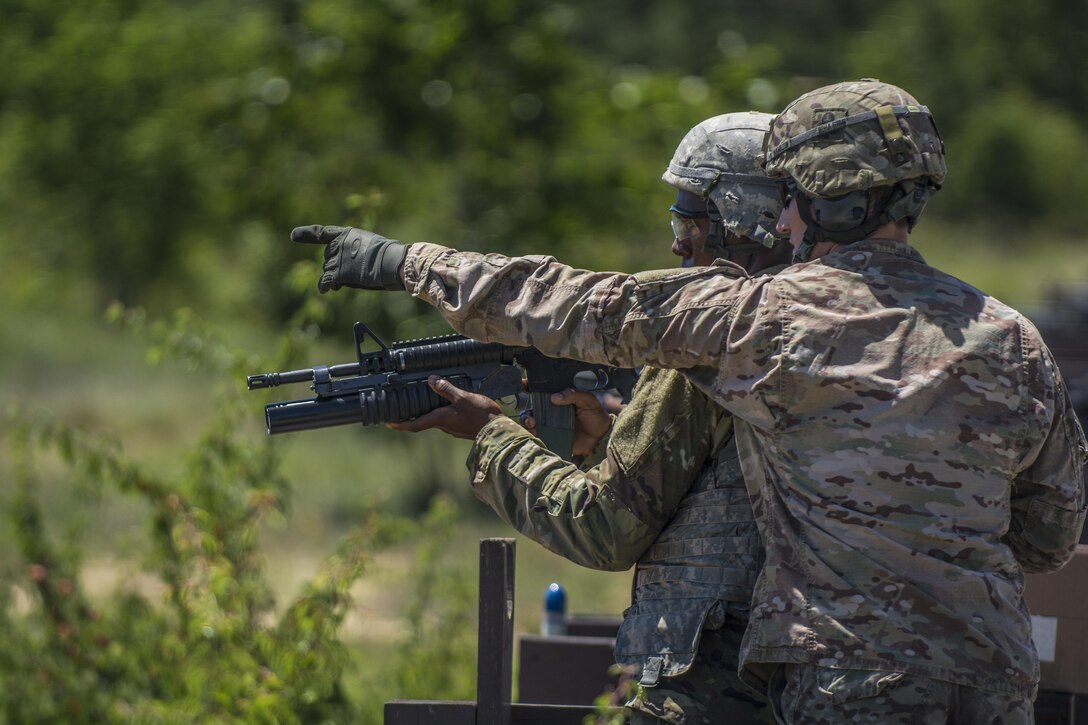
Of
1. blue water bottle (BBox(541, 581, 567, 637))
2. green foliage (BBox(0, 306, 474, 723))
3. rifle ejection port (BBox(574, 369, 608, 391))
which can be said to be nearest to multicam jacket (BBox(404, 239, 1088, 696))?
rifle ejection port (BBox(574, 369, 608, 391))

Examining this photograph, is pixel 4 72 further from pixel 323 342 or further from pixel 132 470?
pixel 132 470

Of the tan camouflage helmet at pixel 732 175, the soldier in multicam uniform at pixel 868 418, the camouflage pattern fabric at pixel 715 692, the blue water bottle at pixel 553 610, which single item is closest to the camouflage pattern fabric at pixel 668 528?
the camouflage pattern fabric at pixel 715 692

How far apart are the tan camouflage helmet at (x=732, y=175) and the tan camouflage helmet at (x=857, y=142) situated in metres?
0.26

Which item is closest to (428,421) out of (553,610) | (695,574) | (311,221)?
(695,574)

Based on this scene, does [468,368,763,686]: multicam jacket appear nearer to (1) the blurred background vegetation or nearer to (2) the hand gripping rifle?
(2) the hand gripping rifle

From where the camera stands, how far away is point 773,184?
2.66 m

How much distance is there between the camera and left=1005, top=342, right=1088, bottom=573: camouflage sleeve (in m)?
2.27

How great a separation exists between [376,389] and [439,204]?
26.7 ft

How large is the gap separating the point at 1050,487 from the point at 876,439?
40cm

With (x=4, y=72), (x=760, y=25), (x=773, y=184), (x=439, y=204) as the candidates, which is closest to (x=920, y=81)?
(x=760, y=25)

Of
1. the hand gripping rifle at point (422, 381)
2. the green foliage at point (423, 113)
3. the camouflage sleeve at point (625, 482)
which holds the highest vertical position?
the green foliage at point (423, 113)

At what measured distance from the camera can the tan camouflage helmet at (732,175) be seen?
2.64 m

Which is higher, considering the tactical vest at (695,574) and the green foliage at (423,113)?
the green foliage at (423,113)

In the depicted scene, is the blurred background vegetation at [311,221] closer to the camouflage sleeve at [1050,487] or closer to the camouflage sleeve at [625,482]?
the camouflage sleeve at [625,482]
